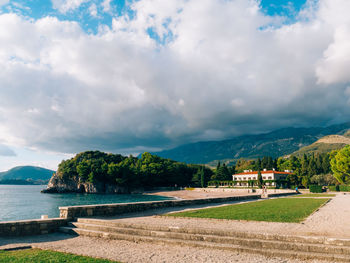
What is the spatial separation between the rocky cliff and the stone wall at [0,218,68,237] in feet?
313

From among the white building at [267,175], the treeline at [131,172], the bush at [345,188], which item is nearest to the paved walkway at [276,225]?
the bush at [345,188]

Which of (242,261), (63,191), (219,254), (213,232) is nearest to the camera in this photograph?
(242,261)

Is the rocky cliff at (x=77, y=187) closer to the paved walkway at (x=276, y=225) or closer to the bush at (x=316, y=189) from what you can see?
the bush at (x=316, y=189)

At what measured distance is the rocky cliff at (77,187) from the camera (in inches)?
4117

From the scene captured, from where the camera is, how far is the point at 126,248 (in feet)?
27.6

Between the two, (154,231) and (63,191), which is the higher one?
(154,231)

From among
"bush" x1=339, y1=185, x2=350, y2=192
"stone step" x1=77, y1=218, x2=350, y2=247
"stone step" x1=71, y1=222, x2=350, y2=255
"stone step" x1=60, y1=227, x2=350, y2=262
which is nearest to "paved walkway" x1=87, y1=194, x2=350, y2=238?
"stone step" x1=77, y1=218, x2=350, y2=247

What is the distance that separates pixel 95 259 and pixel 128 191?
3975 inches

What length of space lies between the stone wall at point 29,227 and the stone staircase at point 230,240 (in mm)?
724

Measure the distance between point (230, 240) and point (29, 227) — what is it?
854 centimetres

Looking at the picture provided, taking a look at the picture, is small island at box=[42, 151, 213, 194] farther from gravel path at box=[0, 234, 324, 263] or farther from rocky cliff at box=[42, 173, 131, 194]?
gravel path at box=[0, 234, 324, 263]

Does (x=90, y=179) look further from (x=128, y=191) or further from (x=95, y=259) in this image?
(x=95, y=259)

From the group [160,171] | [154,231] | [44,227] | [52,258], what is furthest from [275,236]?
[160,171]

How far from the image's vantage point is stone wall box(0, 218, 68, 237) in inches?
412
